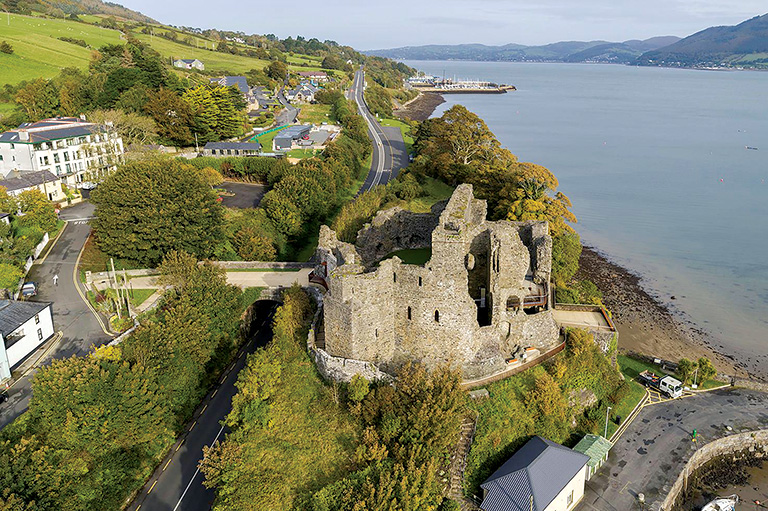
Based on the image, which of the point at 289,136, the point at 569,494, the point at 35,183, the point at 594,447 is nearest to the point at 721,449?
the point at 594,447

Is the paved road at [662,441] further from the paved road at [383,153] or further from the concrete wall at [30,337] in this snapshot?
the paved road at [383,153]

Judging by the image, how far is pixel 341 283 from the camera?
26219mm

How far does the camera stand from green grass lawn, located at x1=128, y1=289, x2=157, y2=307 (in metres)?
37.1

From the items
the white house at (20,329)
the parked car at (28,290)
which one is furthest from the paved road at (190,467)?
the parked car at (28,290)

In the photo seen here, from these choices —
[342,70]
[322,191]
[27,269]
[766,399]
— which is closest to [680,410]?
[766,399]

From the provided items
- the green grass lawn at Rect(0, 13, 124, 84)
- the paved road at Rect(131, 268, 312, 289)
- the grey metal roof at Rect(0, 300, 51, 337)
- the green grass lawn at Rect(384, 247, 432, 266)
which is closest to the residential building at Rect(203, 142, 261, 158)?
the green grass lawn at Rect(0, 13, 124, 84)

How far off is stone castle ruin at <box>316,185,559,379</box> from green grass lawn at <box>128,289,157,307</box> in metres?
14.4

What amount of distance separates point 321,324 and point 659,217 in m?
54.2

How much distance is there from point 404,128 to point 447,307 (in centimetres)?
9415

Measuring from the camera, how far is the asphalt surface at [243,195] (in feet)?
193

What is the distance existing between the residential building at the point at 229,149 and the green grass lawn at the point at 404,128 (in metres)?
27.6

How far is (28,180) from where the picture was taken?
53531 millimetres

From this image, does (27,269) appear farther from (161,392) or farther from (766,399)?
(766,399)

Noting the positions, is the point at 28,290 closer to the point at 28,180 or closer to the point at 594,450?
the point at 28,180
